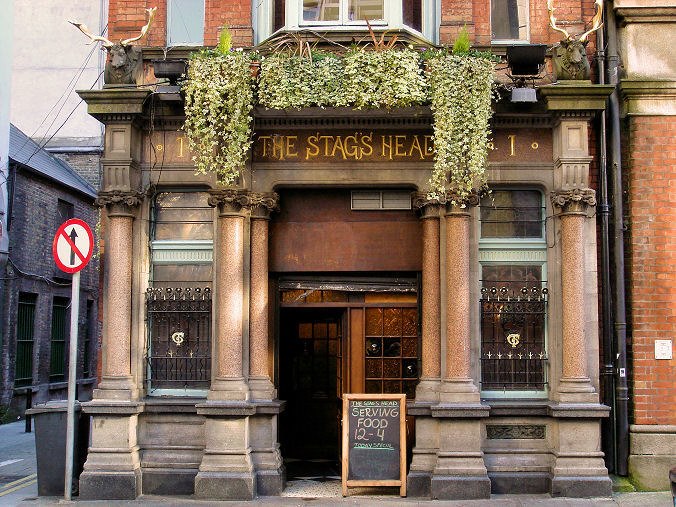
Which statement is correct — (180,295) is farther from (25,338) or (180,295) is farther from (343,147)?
(25,338)

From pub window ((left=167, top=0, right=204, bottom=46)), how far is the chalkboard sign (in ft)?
18.3

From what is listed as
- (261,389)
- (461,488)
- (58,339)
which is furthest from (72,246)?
(58,339)

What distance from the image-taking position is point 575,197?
10539 mm

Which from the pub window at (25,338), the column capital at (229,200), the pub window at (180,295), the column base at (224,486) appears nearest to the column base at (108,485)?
the column base at (224,486)

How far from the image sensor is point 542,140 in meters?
11.1

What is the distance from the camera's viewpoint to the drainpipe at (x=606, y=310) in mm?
10836

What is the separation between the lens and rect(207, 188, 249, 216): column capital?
10.8m

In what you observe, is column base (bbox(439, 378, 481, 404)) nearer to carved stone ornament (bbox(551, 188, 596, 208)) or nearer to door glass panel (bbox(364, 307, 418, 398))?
door glass panel (bbox(364, 307, 418, 398))

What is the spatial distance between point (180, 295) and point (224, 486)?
269 centimetres

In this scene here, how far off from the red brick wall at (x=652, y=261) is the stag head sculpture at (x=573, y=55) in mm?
1166

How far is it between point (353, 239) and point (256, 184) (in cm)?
158

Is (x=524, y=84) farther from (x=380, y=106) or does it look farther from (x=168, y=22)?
(x=168, y=22)

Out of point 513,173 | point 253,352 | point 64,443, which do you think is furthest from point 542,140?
point 64,443

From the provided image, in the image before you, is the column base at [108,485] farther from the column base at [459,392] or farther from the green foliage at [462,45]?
the green foliage at [462,45]
